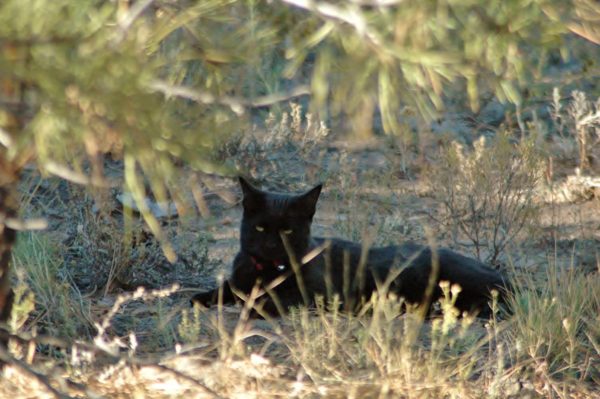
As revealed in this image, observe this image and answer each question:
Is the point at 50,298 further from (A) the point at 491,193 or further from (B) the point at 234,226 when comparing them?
(A) the point at 491,193

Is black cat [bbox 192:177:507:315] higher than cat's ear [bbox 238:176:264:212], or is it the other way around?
cat's ear [bbox 238:176:264:212]

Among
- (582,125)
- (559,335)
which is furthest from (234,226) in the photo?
(559,335)

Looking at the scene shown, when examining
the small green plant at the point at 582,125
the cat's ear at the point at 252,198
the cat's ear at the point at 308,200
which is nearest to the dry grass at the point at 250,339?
the cat's ear at the point at 252,198

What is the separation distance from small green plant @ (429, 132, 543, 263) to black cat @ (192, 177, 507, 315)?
32.2 inches

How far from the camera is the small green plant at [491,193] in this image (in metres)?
6.47

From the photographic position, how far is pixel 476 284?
5445 millimetres

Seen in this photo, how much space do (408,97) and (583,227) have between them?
4685 millimetres

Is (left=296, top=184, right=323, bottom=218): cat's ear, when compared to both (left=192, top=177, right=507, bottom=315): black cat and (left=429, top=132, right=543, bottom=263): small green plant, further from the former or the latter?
(left=429, top=132, right=543, bottom=263): small green plant

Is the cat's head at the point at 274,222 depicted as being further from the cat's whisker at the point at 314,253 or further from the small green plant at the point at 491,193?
the small green plant at the point at 491,193

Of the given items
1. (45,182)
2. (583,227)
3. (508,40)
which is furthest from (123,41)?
(45,182)

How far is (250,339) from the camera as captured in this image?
15.4ft

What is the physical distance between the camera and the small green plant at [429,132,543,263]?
647 centimetres

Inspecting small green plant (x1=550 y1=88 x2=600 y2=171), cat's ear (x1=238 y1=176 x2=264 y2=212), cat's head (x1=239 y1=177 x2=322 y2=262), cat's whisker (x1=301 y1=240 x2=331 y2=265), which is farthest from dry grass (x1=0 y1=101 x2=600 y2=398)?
small green plant (x1=550 y1=88 x2=600 y2=171)

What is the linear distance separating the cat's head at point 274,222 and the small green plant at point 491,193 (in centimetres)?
138
